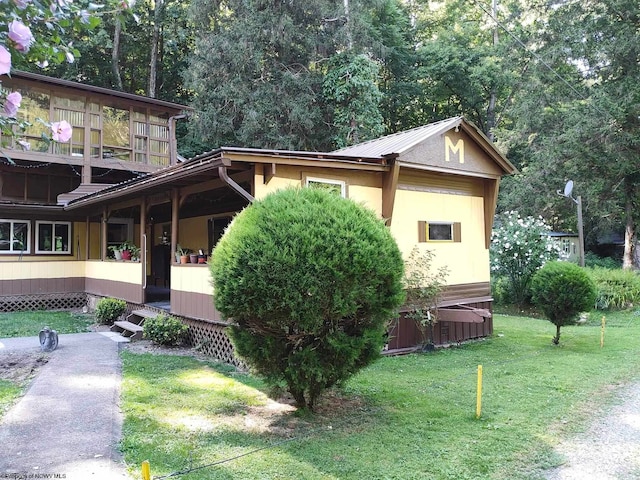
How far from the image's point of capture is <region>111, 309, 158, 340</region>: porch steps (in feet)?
33.6

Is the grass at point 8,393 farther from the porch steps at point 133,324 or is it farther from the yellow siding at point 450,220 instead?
the yellow siding at point 450,220

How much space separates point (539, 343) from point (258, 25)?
1870cm

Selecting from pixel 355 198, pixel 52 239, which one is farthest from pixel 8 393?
pixel 52 239

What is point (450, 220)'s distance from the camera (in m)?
10.6

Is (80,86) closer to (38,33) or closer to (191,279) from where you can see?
(191,279)

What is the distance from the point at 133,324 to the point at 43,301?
248 inches

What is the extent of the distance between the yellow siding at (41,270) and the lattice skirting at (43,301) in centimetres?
59

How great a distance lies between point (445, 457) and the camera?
4508 millimetres

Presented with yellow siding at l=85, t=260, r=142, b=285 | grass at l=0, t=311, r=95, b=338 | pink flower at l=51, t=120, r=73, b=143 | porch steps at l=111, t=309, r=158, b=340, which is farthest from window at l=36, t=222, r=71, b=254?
pink flower at l=51, t=120, r=73, b=143

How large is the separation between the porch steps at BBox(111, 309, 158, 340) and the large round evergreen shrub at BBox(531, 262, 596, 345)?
7.92 m

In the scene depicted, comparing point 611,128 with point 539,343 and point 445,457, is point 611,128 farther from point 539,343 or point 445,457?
point 445,457

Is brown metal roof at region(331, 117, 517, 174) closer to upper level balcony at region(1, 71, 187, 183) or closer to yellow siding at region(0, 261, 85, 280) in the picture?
upper level balcony at region(1, 71, 187, 183)


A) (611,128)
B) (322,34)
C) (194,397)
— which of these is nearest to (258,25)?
(322,34)

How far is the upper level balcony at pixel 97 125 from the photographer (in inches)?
631
